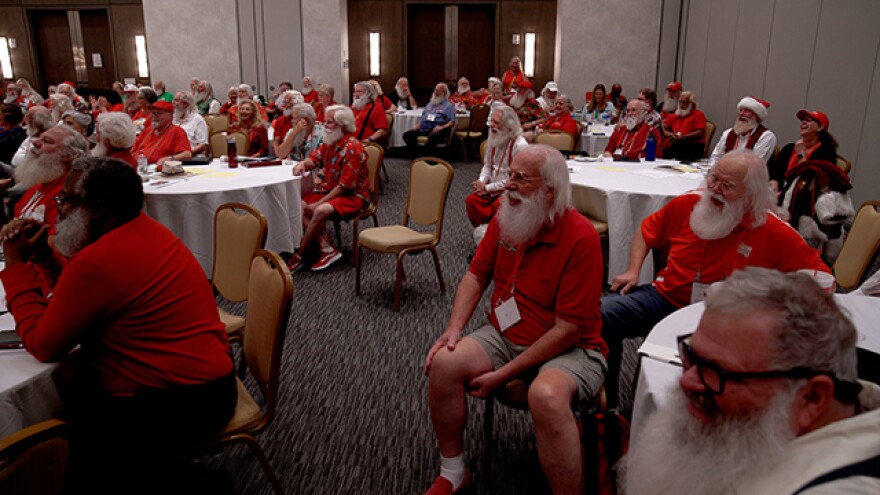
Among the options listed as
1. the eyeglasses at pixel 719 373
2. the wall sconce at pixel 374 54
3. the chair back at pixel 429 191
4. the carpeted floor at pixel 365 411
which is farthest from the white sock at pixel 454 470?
the wall sconce at pixel 374 54

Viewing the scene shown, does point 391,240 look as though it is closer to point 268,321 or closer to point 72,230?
point 268,321

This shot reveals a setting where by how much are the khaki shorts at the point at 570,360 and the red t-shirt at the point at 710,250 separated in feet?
2.39

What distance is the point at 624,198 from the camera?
3947 mm

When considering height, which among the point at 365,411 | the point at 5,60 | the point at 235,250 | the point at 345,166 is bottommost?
the point at 365,411

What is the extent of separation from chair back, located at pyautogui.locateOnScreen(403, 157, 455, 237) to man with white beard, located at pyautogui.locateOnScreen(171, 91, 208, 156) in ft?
11.2

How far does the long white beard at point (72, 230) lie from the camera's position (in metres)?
1.75

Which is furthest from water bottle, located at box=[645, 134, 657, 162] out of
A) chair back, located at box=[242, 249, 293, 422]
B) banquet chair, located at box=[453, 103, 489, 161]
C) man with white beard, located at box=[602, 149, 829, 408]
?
banquet chair, located at box=[453, 103, 489, 161]

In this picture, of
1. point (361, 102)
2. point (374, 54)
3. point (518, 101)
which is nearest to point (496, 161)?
point (361, 102)

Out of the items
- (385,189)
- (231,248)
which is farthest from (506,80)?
(231,248)

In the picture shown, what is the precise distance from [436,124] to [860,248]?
288 inches

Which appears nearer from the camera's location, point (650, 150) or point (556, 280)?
point (556, 280)

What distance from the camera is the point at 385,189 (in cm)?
807

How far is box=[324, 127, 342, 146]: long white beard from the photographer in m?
4.90

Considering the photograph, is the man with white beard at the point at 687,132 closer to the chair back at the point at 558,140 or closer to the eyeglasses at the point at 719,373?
the chair back at the point at 558,140
